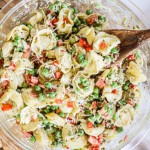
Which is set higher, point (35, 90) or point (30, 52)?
point (30, 52)

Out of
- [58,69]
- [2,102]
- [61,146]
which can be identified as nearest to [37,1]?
[58,69]

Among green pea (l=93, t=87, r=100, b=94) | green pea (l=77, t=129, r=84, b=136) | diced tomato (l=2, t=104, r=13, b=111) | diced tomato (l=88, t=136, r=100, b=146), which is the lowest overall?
diced tomato (l=88, t=136, r=100, b=146)

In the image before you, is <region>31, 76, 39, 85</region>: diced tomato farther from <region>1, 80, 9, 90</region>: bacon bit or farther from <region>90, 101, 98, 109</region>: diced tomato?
<region>90, 101, 98, 109</region>: diced tomato

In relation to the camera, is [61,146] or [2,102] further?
[61,146]

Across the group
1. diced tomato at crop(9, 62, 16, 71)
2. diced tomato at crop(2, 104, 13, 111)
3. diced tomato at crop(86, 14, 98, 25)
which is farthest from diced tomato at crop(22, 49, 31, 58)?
diced tomato at crop(86, 14, 98, 25)

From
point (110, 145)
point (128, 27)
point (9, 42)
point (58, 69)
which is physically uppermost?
point (9, 42)

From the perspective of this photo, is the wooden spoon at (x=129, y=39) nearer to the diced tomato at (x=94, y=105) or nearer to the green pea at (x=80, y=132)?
the diced tomato at (x=94, y=105)

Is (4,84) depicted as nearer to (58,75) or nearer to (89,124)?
(58,75)

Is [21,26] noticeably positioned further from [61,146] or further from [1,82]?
[61,146]
